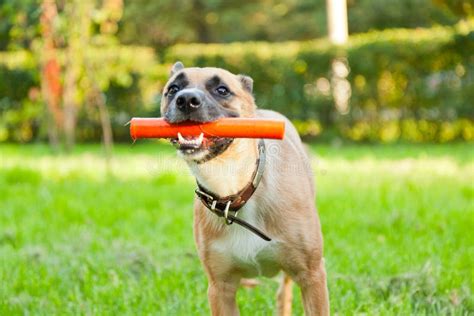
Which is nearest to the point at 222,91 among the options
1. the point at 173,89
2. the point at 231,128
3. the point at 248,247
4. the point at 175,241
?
the point at 173,89

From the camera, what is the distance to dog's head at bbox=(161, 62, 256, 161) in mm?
3086

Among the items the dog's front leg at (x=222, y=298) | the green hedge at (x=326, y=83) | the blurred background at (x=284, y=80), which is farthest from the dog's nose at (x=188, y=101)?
the green hedge at (x=326, y=83)

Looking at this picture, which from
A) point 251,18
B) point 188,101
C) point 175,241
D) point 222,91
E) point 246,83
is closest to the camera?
point 188,101

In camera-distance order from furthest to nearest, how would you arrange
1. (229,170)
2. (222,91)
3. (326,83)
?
(326,83) < (222,91) < (229,170)

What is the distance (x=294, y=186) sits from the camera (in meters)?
3.59

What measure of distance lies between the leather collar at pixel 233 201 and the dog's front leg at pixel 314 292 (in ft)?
0.82

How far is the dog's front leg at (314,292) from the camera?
3.32 m

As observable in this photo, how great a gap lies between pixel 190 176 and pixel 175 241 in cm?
105

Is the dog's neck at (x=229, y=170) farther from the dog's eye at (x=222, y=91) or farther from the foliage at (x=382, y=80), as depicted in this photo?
the foliage at (x=382, y=80)

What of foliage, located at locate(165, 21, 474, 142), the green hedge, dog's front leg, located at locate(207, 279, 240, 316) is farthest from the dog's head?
foliage, located at locate(165, 21, 474, 142)

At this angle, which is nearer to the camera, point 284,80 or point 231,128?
point 231,128

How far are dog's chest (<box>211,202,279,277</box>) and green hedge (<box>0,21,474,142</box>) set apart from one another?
32.5 feet

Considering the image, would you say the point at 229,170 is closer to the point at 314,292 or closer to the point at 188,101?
the point at 188,101

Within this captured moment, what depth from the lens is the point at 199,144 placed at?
3088 mm
